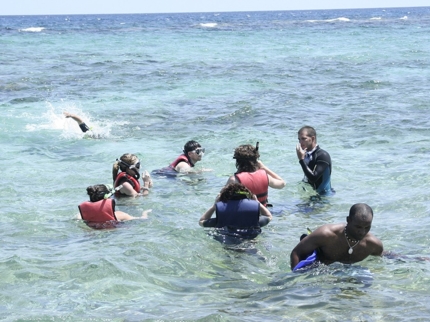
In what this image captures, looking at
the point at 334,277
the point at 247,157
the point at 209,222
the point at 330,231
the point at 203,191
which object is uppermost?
the point at 247,157

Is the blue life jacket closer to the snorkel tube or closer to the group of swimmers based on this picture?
the group of swimmers

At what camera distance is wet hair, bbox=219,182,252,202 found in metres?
7.50

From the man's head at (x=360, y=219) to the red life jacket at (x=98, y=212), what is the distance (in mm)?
3556

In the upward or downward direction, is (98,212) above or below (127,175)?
below

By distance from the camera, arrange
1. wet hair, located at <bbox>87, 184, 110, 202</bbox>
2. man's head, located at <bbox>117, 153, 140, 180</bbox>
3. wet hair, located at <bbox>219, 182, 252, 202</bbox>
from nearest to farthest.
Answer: wet hair, located at <bbox>219, 182, 252, 202</bbox>, wet hair, located at <bbox>87, 184, 110, 202</bbox>, man's head, located at <bbox>117, 153, 140, 180</bbox>

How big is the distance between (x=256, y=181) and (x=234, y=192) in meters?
0.92

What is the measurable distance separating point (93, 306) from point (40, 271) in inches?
50.4

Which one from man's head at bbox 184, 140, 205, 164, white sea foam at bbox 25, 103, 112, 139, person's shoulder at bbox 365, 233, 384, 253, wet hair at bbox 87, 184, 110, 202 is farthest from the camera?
white sea foam at bbox 25, 103, 112, 139

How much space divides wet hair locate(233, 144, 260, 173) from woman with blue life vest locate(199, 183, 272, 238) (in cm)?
81

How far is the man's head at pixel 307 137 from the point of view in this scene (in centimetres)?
951

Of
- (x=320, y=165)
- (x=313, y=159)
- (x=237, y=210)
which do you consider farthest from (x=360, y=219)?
(x=313, y=159)

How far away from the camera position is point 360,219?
609cm

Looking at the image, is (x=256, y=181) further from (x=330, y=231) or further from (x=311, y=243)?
(x=330, y=231)

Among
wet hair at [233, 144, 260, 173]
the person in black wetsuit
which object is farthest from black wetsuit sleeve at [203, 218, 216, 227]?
the person in black wetsuit
